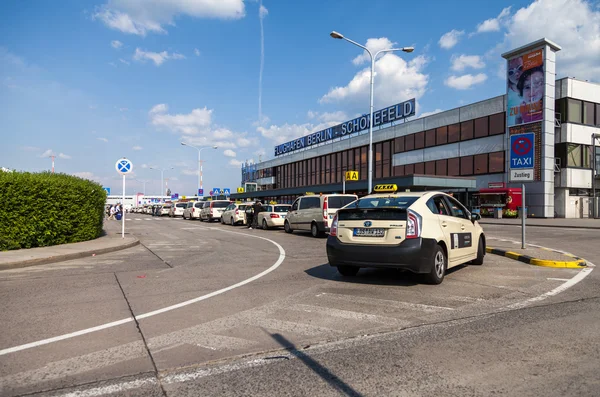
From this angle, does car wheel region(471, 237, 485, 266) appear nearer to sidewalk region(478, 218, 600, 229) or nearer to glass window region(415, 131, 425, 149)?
sidewalk region(478, 218, 600, 229)

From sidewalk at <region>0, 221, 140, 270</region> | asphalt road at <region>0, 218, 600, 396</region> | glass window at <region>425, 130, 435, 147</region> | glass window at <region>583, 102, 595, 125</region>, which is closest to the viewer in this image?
asphalt road at <region>0, 218, 600, 396</region>

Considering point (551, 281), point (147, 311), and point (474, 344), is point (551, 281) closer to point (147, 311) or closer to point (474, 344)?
point (474, 344)

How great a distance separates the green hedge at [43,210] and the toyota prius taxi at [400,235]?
9.61m

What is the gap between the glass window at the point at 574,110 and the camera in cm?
3719

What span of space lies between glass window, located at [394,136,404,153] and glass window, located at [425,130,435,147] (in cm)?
379

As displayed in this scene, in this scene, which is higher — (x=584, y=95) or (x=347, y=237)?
(x=584, y=95)

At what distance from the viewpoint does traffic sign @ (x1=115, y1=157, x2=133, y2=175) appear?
58.3ft

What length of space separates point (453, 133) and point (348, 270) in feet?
136

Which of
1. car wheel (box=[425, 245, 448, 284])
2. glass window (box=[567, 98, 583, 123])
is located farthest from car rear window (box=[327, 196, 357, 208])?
glass window (box=[567, 98, 583, 123])

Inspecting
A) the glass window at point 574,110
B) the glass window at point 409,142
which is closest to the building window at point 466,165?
the glass window at point 409,142

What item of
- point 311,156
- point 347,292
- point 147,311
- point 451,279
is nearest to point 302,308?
point 347,292

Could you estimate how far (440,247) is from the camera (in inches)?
291

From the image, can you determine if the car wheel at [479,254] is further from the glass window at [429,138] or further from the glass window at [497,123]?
the glass window at [429,138]

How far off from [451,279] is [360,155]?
49218mm
